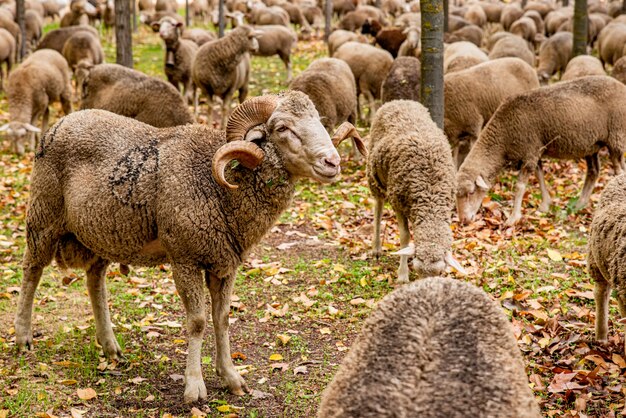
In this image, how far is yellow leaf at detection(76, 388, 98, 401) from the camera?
5453 millimetres

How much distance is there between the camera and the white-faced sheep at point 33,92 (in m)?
13.6

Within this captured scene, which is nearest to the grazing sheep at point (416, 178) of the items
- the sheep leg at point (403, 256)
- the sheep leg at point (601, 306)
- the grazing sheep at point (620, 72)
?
the sheep leg at point (403, 256)

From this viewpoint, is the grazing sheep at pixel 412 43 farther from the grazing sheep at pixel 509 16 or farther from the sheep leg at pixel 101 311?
the sheep leg at pixel 101 311

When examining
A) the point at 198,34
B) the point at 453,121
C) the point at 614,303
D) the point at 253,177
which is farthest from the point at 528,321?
the point at 198,34

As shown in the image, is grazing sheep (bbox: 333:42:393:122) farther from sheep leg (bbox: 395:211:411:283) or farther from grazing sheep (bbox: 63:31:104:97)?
sheep leg (bbox: 395:211:411:283)

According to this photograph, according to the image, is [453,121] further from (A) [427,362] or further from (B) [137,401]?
(A) [427,362]

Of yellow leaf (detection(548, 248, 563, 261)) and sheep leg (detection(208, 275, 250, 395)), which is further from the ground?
sheep leg (detection(208, 275, 250, 395))

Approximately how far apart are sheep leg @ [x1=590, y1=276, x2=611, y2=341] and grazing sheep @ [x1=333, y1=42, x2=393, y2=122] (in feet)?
31.0

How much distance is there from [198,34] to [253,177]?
16816 millimetres

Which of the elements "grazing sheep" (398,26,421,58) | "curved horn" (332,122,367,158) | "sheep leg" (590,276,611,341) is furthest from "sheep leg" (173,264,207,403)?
"grazing sheep" (398,26,421,58)

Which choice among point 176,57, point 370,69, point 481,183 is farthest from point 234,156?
point 176,57

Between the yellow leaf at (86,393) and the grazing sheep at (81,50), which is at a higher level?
the grazing sheep at (81,50)

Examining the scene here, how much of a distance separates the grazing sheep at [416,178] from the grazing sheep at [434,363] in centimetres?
317

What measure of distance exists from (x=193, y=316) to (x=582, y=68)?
435 inches
